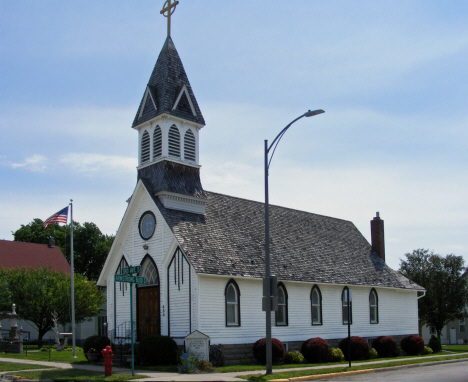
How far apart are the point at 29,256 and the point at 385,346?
36939 mm

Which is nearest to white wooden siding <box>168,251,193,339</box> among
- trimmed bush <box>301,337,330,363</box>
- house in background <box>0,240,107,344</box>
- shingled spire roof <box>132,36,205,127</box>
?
trimmed bush <box>301,337,330,363</box>

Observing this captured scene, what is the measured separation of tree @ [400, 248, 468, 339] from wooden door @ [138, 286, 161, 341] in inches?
1161

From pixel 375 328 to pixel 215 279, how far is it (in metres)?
13.2

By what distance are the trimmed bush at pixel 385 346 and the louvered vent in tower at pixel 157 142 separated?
15928 millimetres

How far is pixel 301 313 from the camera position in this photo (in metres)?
27.6

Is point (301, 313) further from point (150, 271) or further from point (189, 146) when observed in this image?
point (189, 146)

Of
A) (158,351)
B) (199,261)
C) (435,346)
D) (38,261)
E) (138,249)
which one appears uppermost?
(138,249)

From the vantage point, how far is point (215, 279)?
23672 mm

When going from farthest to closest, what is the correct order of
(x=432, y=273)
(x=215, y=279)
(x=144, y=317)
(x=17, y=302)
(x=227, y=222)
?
(x=432, y=273) < (x=17, y=302) < (x=227, y=222) < (x=144, y=317) < (x=215, y=279)

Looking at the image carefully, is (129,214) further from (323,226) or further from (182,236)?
(323,226)

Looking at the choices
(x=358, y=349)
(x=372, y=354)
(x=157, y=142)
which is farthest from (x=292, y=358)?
(x=157, y=142)

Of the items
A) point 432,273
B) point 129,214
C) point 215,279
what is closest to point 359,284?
point 215,279

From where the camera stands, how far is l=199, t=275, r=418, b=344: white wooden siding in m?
23.3

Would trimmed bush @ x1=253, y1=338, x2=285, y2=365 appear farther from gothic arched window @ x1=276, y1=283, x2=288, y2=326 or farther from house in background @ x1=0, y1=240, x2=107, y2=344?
house in background @ x1=0, y1=240, x2=107, y2=344
